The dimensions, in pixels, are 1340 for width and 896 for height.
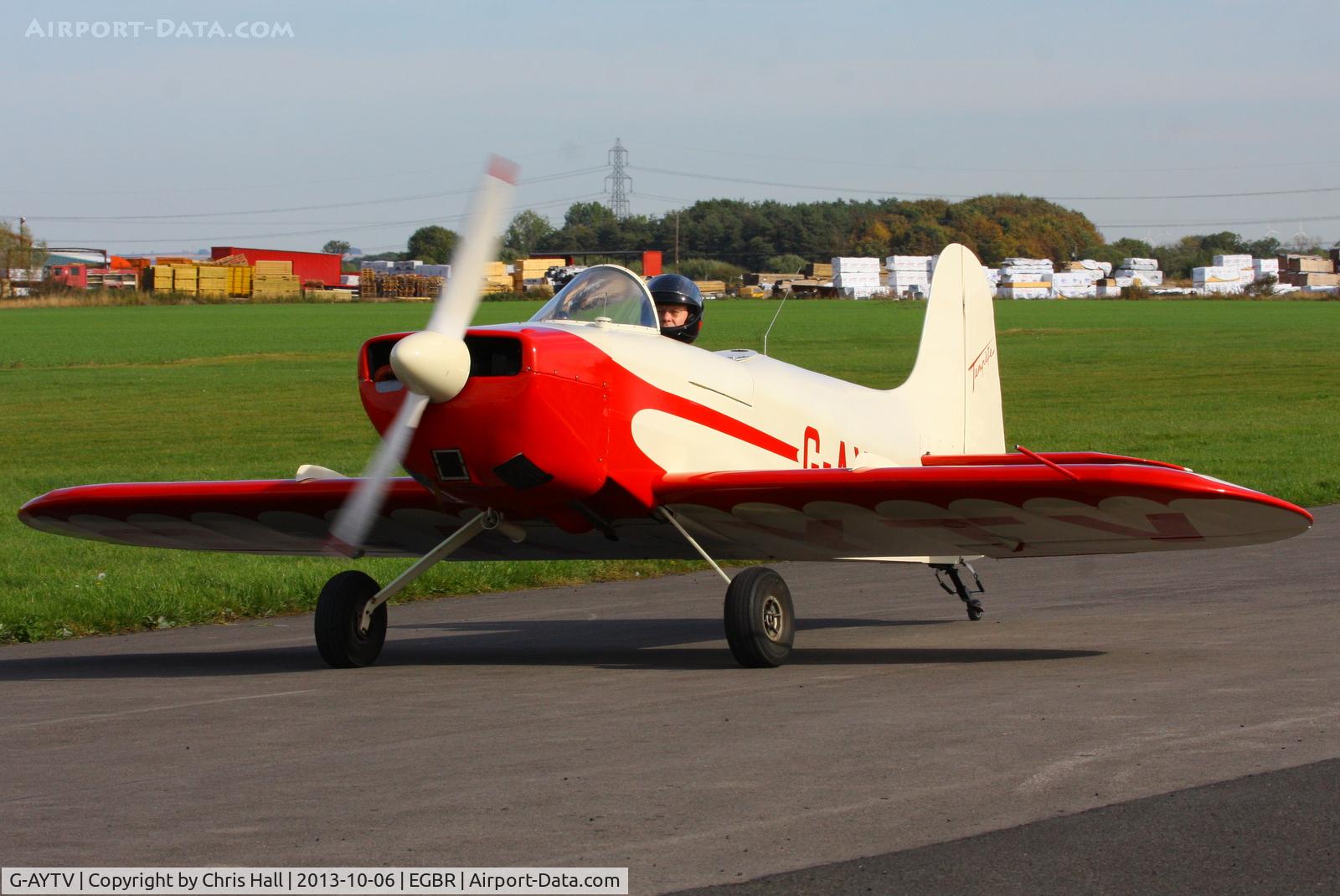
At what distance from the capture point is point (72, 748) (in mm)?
7324

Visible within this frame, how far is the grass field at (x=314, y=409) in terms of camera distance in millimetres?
13945

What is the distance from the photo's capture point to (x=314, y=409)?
125 feet

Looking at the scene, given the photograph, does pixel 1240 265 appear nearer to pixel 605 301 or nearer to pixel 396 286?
pixel 396 286

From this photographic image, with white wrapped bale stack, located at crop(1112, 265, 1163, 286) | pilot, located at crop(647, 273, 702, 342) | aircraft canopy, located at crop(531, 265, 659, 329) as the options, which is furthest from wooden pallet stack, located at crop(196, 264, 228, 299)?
aircraft canopy, located at crop(531, 265, 659, 329)

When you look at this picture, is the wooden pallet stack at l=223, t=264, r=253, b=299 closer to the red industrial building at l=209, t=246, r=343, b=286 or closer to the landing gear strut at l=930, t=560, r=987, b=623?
the red industrial building at l=209, t=246, r=343, b=286

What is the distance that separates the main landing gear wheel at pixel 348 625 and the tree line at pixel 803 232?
3627 centimetres

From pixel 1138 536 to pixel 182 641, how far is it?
21.6ft

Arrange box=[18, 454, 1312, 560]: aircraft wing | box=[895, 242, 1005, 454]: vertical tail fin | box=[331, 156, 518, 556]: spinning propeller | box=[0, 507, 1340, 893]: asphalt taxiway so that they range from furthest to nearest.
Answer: box=[895, 242, 1005, 454]: vertical tail fin
box=[18, 454, 1312, 560]: aircraft wing
box=[331, 156, 518, 556]: spinning propeller
box=[0, 507, 1340, 893]: asphalt taxiway

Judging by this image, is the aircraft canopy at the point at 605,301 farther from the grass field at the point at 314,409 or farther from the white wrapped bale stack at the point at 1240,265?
the white wrapped bale stack at the point at 1240,265

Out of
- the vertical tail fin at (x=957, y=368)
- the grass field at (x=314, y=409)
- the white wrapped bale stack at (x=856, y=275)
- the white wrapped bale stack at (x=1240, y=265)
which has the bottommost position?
the grass field at (x=314, y=409)

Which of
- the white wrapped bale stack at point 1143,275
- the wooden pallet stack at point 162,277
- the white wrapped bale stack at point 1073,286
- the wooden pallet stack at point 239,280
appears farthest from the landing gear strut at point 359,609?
the white wrapped bale stack at point 1143,275

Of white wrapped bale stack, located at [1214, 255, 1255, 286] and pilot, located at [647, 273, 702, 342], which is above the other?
white wrapped bale stack, located at [1214, 255, 1255, 286]

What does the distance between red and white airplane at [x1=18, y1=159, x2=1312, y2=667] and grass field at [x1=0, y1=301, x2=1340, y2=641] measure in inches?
92.2

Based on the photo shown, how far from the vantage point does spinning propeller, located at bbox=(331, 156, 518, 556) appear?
8.25 m
